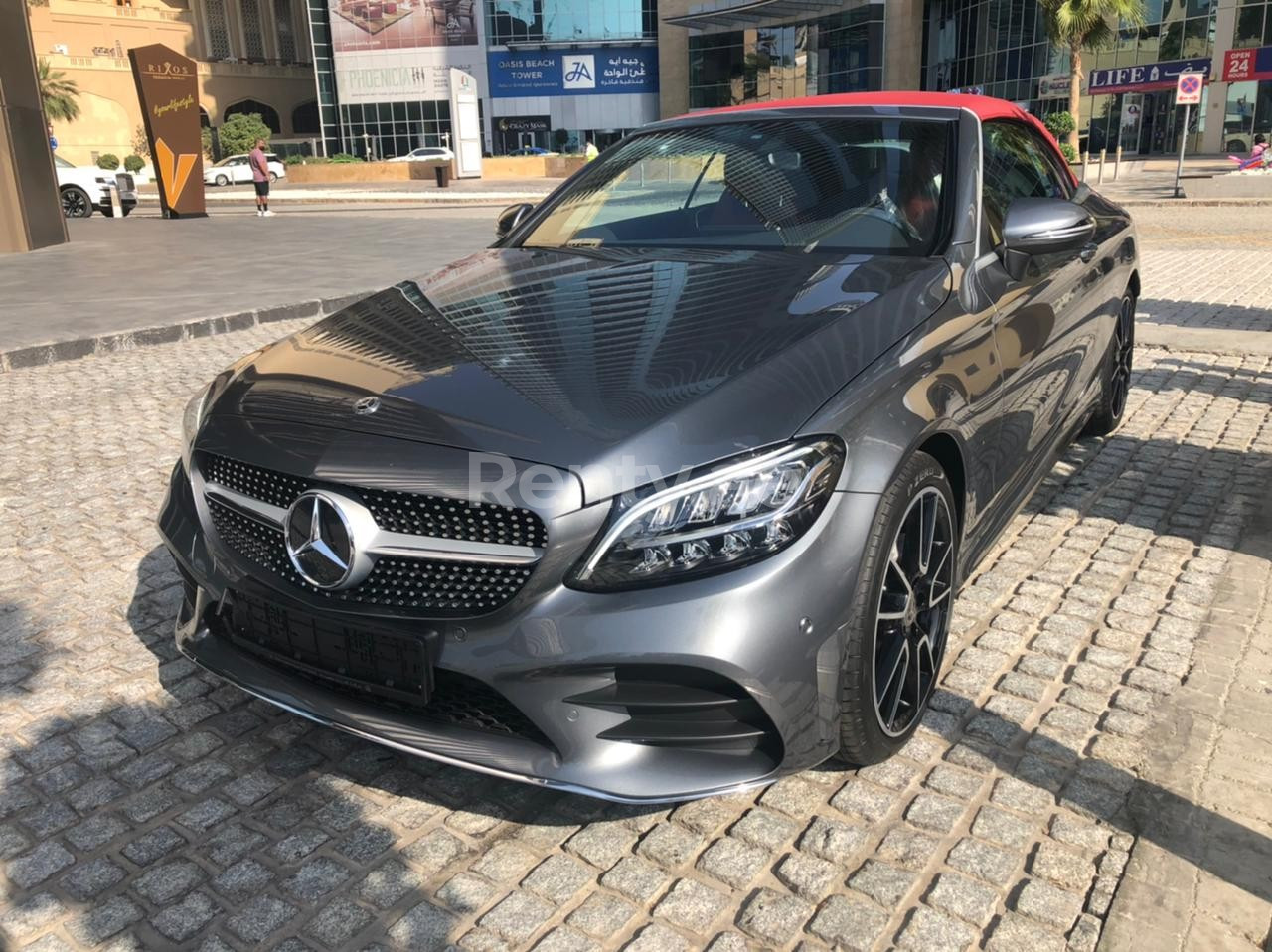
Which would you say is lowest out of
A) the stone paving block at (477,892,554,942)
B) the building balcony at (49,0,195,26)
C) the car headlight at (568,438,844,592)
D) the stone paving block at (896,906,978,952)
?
the stone paving block at (896,906,978,952)

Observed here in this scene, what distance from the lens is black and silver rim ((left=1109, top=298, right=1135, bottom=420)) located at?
537cm

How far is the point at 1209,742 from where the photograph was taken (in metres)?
2.94

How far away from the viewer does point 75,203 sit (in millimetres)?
26031

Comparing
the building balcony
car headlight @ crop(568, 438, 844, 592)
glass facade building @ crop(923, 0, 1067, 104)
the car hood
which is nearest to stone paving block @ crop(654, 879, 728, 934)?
car headlight @ crop(568, 438, 844, 592)

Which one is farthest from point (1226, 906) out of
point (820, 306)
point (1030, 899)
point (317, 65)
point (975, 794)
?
point (317, 65)

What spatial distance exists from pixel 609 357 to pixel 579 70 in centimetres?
7142

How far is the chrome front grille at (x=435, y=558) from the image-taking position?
2211mm

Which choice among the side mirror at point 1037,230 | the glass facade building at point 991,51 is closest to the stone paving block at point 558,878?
the side mirror at point 1037,230

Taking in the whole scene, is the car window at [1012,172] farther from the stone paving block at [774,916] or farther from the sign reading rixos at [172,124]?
the sign reading rixos at [172,124]

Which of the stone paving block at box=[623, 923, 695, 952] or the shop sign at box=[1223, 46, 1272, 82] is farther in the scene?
the shop sign at box=[1223, 46, 1272, 82]

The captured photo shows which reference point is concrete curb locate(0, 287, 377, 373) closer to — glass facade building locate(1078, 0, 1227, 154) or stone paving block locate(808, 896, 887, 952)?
stone paving block locate(808, 896, 887, 952)

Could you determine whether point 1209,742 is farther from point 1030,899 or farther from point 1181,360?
point 1181,360

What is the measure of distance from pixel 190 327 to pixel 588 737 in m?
8.67

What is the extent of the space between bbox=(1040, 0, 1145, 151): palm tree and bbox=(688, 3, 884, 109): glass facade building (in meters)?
23.8
